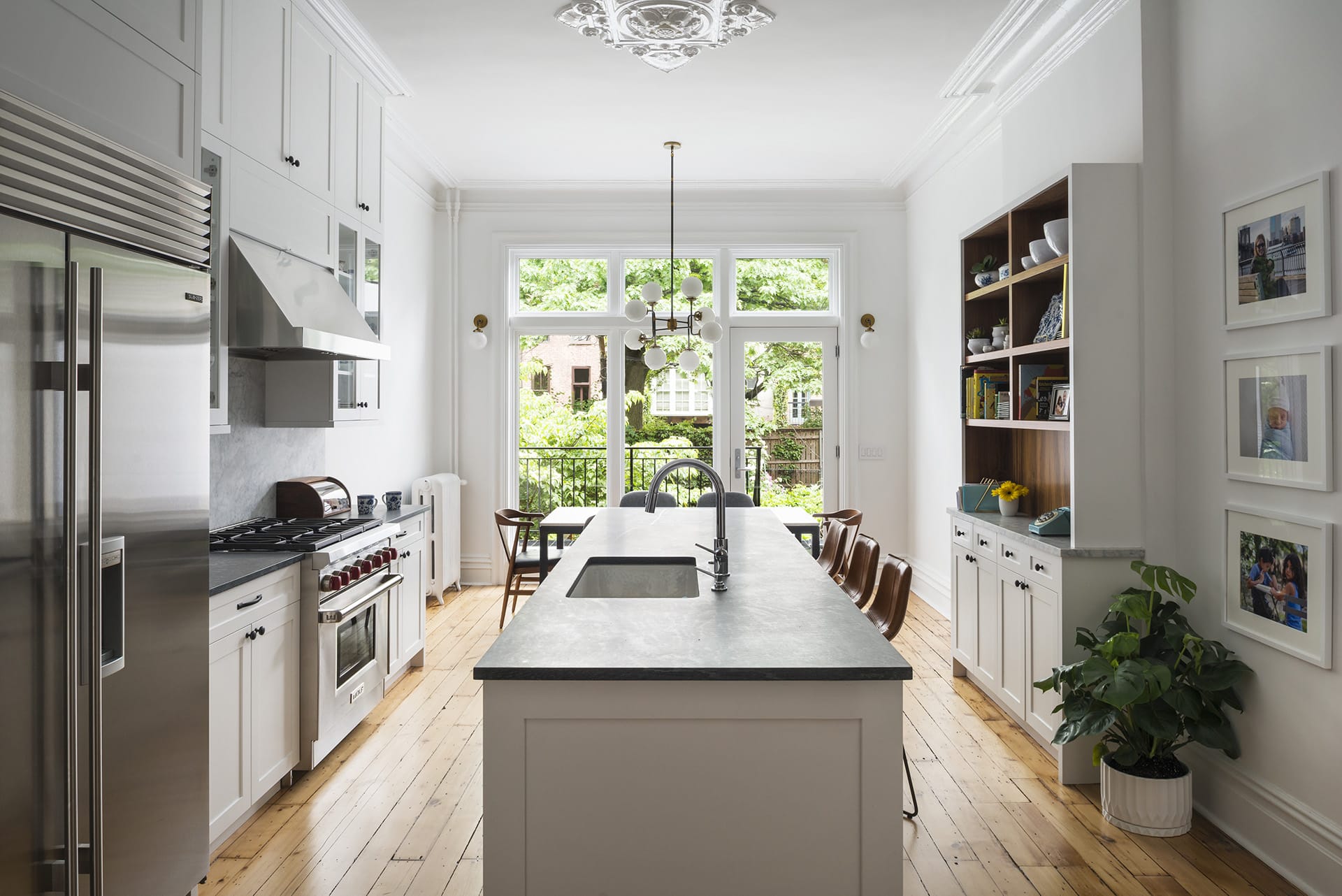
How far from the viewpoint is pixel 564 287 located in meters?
6.53

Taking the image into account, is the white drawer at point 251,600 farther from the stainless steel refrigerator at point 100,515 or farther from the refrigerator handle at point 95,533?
the refrigerator handle at point 95,533

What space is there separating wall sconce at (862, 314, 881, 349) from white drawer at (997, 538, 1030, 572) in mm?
2819

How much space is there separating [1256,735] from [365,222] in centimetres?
409

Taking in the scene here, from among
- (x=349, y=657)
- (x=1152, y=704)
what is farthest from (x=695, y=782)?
(x=349, y=657)

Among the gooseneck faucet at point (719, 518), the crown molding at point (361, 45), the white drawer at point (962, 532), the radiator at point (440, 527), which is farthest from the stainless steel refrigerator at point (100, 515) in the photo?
the radiator at point (440, 527)

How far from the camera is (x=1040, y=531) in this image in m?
3.23

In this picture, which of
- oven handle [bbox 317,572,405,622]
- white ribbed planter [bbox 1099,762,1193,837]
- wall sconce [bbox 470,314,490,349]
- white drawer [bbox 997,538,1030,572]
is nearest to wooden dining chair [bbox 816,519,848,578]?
white drawer [bbox 997,538,1030,572]

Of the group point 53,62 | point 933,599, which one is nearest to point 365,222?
point 53,62

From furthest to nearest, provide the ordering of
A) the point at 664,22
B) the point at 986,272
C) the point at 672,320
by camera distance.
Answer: the point at 672,320, the point at 986,272, the point at 664,22

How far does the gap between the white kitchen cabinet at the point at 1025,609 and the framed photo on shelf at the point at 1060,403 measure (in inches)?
20.2

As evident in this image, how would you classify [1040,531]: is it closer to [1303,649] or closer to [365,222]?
[1303,649]

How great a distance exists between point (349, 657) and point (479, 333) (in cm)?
341

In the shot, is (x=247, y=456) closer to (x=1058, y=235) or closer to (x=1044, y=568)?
(x=1044, y=568)

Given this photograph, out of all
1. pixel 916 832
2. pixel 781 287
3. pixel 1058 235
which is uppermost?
pixel 781 287
